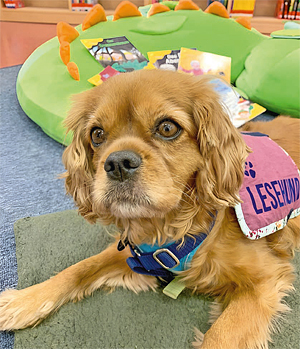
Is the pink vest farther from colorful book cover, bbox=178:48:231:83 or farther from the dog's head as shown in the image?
colorful book cover, bbox=178:48:231:83

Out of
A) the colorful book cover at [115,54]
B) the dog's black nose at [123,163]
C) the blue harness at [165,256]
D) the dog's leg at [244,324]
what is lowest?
the dog's leg at [244,324]

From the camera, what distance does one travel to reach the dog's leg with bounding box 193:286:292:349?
1.08 metres

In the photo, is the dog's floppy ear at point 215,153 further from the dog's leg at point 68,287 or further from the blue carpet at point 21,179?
the blue carpet at point 21,179

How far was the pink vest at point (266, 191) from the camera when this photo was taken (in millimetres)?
1295

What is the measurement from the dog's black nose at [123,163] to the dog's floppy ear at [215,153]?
271 millimetres

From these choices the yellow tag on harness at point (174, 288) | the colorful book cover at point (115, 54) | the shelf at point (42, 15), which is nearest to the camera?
the yellow tag on harness at point (174, 288)

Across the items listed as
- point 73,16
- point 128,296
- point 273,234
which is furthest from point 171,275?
point 73,16

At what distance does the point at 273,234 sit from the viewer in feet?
4.85

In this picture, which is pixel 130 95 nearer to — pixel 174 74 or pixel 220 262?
pixel 174 74

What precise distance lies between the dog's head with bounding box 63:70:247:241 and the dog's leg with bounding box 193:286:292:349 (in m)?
0.36

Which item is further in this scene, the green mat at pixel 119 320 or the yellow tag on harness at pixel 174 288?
the yellow tag on harness at pixel 174 288

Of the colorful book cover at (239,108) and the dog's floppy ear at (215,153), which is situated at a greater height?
the dog's floppy ear at (215,153)

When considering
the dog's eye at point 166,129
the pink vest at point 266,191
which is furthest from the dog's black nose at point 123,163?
the pink vest at point 266,191

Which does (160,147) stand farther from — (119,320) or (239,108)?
(239,108)
